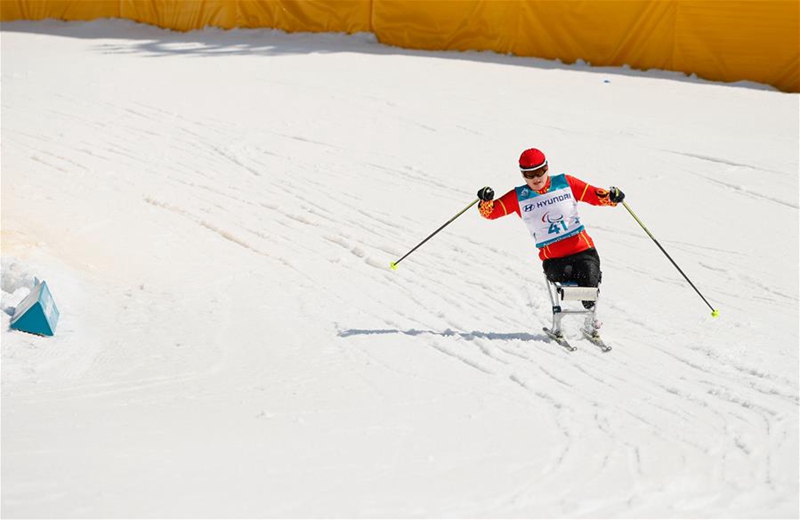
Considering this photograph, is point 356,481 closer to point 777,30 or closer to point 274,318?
point 274,318

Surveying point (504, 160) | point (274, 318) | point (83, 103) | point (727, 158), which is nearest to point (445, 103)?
point (504, 160)

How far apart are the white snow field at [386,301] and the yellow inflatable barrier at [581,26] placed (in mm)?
394

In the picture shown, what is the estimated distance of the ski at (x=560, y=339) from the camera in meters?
6.79

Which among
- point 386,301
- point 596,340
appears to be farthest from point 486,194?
point 386,301

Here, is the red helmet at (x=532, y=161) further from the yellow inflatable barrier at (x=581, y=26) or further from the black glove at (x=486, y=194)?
the yellow inflatable barrier at (x=581, y=26)

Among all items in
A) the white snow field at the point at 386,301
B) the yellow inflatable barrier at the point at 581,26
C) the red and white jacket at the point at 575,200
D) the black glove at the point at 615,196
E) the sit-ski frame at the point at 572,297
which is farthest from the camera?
the yellow inflatable barrier at the point at 581,26

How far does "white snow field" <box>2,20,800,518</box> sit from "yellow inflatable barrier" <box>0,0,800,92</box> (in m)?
0.39

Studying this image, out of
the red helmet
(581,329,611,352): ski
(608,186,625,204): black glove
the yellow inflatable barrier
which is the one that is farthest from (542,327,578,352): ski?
the yellow inflatable barrier

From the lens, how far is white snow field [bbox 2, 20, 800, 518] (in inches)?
189

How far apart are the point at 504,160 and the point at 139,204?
13.4 feet

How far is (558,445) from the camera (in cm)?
520

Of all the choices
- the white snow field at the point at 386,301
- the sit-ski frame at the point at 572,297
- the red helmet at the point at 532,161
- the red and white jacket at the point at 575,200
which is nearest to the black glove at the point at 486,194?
the red and white jacket at the point at 575,200

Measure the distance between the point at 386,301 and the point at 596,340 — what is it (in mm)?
1757

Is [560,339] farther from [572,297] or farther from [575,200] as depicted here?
[575,200]
